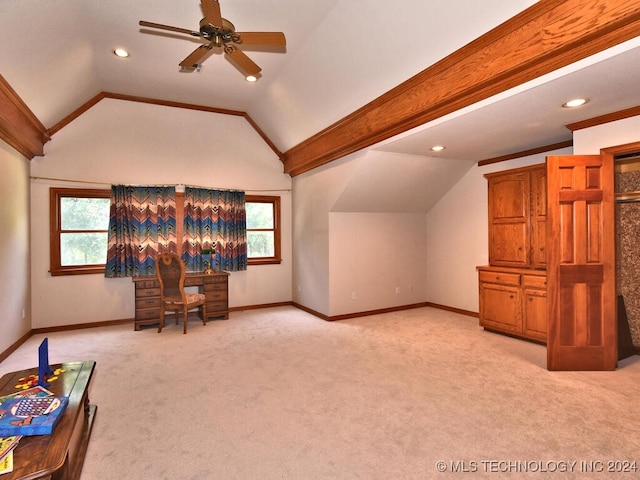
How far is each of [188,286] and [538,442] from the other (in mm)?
4854

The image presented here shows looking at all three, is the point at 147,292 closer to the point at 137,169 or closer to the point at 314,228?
the point at 137,169

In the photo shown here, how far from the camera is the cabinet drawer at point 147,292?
509 cm

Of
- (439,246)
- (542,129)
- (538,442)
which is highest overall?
(542,129)

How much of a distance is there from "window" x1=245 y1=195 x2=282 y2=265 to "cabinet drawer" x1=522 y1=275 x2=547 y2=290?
403 cm

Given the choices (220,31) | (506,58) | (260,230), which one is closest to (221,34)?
(220,31)

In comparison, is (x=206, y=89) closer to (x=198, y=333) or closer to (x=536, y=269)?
(x=198, y=333)

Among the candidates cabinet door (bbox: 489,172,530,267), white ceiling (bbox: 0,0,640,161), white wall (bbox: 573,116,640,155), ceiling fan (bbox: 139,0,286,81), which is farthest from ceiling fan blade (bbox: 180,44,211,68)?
cabinet door (bbox: 489,172,530,267)

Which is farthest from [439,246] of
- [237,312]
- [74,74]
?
[74,74]

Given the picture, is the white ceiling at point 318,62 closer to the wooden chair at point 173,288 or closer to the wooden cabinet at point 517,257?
the wooden cabinet at point 517,257

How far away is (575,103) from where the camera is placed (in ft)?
9.91

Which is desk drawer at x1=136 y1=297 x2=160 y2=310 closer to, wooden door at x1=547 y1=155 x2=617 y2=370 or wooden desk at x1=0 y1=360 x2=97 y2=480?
wooden desk at x1=0 y1=360 x2=97 y2=480

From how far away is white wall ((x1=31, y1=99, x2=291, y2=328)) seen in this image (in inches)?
200

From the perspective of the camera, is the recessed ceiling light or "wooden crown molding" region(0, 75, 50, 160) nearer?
the recessed ceiling light

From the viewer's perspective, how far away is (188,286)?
559 cm
